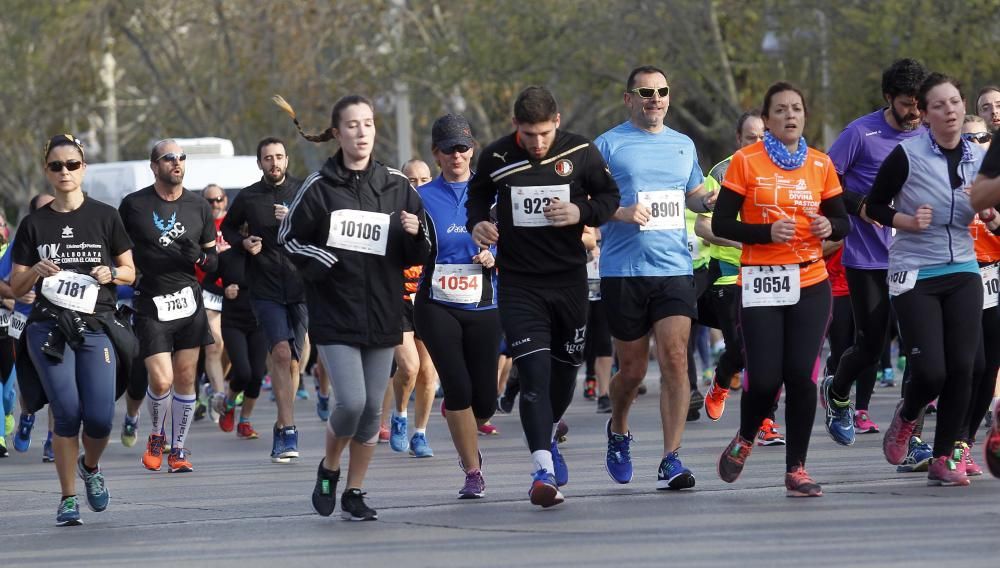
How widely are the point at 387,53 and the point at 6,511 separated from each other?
79.9ft

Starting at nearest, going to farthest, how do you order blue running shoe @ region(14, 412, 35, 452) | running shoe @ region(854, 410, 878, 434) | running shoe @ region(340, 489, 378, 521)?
running shoe @ region(340, 489, 378, 521) < running shoe @ region(854, 410, 878, 434) < blue running shoe @ region(14, 412, 35, 452)

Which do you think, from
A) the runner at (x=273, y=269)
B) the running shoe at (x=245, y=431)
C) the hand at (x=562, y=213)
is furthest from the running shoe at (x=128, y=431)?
the hand at (x=562, y=213)

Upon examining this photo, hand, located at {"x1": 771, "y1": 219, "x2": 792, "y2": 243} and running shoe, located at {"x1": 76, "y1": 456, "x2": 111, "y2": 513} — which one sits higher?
hand, located at {"x1": 771, "y1": 219, "x2": 792, "y2": 243}

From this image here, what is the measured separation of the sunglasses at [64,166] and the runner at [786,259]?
3.13 m

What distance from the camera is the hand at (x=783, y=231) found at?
8734mm

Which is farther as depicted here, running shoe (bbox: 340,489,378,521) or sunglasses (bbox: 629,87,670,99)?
sunglasses (bbox: 629,87,670,99)

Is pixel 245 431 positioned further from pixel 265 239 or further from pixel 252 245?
pixel 252 245

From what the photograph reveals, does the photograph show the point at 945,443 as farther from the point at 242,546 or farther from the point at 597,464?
the point at 242,546

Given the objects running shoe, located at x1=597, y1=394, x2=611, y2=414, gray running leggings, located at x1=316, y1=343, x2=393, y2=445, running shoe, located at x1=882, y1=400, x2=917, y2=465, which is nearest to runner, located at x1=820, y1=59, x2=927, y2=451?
running shoe, located at x1=882, y1=400, x2=917, y2=465

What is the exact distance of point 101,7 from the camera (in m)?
38.7

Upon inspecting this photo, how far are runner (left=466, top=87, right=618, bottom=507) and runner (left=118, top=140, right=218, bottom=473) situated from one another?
327 centimetres

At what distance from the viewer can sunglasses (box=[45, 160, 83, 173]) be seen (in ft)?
31.7

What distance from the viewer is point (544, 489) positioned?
889 centimetres

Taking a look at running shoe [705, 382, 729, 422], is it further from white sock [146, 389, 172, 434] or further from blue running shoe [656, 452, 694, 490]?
white sock [146, 389, 172, 434]
